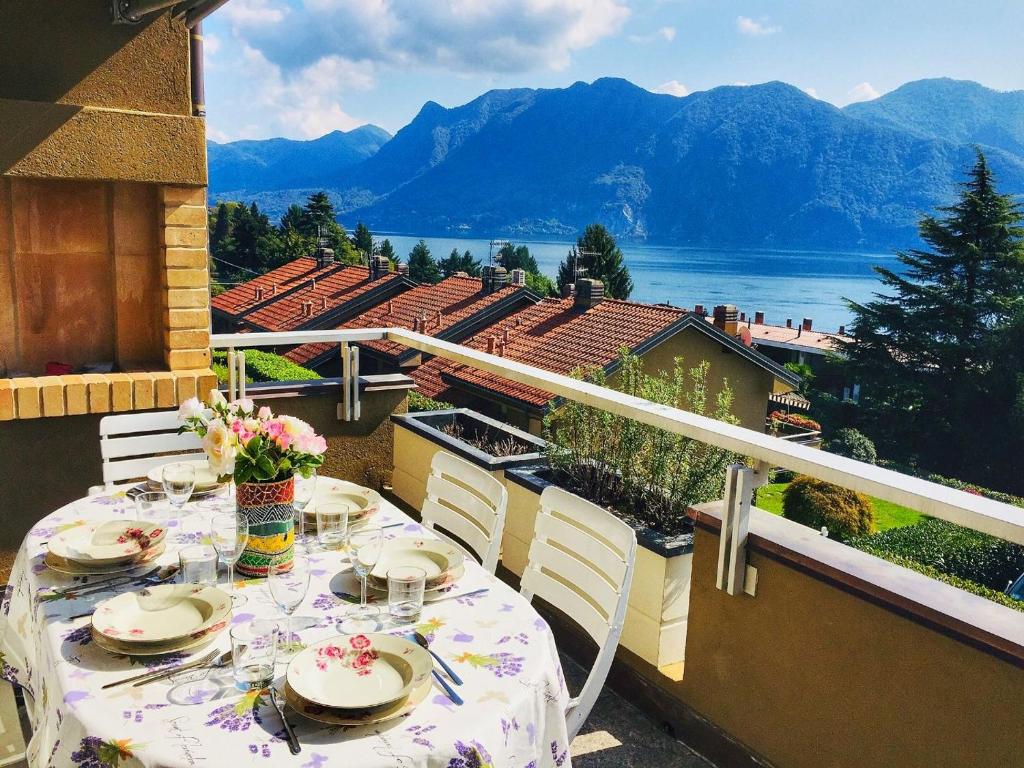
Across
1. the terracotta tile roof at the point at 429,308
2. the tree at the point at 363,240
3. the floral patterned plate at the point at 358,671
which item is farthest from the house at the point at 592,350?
the tree at the point at 363,240

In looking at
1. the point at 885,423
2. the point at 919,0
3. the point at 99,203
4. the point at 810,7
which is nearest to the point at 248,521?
the point at 99,203

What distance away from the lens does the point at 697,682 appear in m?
2.57

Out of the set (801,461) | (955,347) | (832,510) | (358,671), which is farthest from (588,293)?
(955,347)

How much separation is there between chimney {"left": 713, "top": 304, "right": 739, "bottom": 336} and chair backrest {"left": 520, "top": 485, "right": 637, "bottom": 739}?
2292 centimetres

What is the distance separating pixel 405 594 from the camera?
5.90ft

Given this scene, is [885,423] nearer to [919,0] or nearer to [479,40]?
[479,40]

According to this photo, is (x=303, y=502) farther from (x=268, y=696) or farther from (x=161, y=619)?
(x=268, y=696)

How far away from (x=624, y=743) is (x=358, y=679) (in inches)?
51.9

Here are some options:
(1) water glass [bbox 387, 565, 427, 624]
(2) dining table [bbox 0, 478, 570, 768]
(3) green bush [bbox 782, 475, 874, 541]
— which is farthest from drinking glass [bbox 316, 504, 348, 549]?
(3) green bush [bbox 782, 475, 874, 541]

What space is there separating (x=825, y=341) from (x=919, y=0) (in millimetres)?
171866

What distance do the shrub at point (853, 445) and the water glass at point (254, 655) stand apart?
3443 centimetres

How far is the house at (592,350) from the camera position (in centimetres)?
1845

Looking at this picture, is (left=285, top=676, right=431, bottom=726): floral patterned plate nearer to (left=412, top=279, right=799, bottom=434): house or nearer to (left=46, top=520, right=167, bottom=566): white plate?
(left=46, top=520, right=167, bottom=566): white plate

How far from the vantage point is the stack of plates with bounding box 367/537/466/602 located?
6.59ft
